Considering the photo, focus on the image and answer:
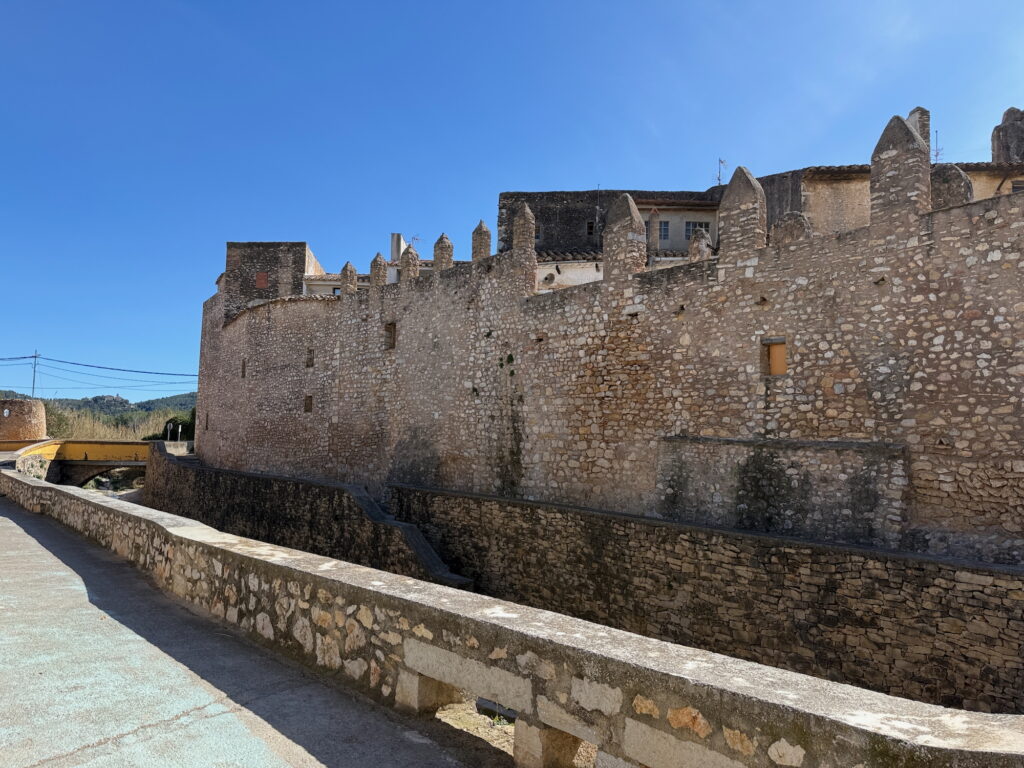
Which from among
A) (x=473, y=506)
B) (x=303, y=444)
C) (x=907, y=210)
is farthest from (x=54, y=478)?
(x=907, y=210)

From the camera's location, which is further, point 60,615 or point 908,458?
point 908,458

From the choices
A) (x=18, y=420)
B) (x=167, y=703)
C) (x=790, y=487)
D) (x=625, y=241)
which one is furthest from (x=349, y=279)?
(x=18, y=420)

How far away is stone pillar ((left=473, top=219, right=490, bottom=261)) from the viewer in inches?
528

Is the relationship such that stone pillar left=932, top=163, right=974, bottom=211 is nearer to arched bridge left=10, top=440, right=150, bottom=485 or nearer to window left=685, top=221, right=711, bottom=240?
window left=685, top=221, right=711, bottom=240

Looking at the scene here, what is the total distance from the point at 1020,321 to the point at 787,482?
9.91 feet

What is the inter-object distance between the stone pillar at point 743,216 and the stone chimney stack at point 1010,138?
47.0 feet

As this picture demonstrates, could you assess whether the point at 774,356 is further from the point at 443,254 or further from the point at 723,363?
the point at 443,254

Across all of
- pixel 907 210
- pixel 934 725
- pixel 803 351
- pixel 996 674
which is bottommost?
pixel 996 674

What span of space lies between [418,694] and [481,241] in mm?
11292

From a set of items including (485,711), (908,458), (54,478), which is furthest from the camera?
(54,478)

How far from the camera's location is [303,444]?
17703 millimetres

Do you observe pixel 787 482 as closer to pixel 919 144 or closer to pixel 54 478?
pixel 919 144

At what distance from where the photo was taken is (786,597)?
720 centimetres

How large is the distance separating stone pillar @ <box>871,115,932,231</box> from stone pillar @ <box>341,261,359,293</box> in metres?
12.6
